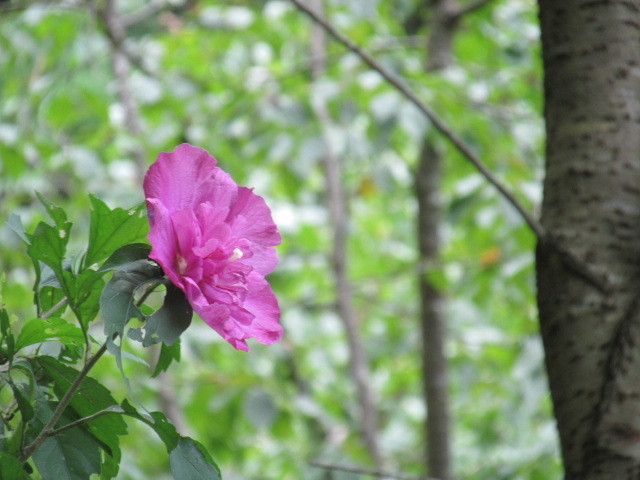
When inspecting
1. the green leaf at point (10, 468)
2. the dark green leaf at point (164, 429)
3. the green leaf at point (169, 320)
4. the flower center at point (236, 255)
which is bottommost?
the dark green leaf at point (164, 429)

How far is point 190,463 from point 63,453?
6 cm

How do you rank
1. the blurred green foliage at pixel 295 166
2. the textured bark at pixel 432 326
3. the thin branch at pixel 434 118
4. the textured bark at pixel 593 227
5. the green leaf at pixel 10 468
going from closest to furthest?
the green leaf at pixel 10 468 < the textured bark at pixel 593 227 < the thin branch at pixel 434 118 < the blurred green foliage at pixel 295 166 < the textured bark at pixel 432 326

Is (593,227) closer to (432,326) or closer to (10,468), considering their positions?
(10,468)

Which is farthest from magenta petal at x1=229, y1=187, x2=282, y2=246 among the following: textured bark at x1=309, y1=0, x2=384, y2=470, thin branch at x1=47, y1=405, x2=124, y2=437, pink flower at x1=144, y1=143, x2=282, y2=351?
textured bark at x1=309, y1=0, x2=384, y2=470

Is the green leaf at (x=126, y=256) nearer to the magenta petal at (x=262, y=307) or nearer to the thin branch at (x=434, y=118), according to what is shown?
the magenta petal at (x=262, y=307)

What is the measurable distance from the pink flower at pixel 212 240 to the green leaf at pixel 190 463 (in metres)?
0.06

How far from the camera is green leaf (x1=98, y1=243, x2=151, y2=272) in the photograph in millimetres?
370

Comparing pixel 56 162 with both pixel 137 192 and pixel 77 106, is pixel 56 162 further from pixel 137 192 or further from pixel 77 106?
pixel 137 192

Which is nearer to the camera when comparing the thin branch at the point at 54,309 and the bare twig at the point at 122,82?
the thin branch at the point at 54,309

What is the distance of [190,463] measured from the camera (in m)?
0.40

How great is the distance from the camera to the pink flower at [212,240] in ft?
1.26

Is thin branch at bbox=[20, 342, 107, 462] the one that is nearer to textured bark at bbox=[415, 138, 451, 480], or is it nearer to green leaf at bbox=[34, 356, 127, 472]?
green leaf at bbox=[34, 356, 127, 472]

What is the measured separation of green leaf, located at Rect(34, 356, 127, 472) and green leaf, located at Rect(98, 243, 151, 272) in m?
0.06

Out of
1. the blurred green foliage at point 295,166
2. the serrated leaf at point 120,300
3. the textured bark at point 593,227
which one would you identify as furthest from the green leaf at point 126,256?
the blurred green foliage at point 295,166
